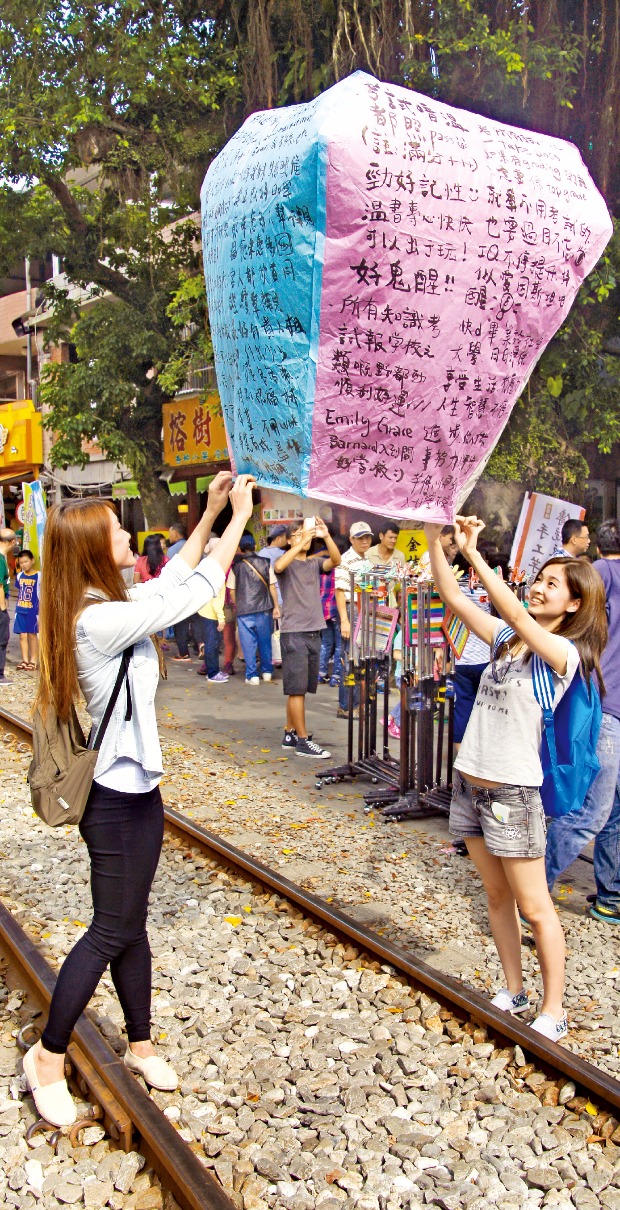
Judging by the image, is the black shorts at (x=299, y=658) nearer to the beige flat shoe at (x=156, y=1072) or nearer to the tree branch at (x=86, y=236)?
the beige flat shoe at (x=156, y=1072)

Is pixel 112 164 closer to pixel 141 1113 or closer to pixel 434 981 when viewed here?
pixel 434 981

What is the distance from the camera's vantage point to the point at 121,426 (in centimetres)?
1745

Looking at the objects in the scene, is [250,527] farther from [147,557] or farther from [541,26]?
[541,26]

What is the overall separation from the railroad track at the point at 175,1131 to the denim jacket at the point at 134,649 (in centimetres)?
113

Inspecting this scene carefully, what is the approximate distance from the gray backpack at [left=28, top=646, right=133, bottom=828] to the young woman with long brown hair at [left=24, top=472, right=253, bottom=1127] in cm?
3

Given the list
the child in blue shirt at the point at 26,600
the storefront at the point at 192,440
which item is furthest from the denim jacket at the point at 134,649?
the storefront at the point at 192,440

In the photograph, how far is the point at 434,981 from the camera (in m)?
4.25

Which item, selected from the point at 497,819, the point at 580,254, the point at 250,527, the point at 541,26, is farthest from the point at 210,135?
the point at 497,819

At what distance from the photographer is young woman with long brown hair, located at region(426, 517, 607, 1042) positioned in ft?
12.1

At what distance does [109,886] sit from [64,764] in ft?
1.42

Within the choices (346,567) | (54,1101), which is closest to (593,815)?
(54,1101)

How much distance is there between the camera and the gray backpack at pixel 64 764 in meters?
3.16

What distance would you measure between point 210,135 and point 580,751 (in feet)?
39.1

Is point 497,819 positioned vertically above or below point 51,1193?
above
